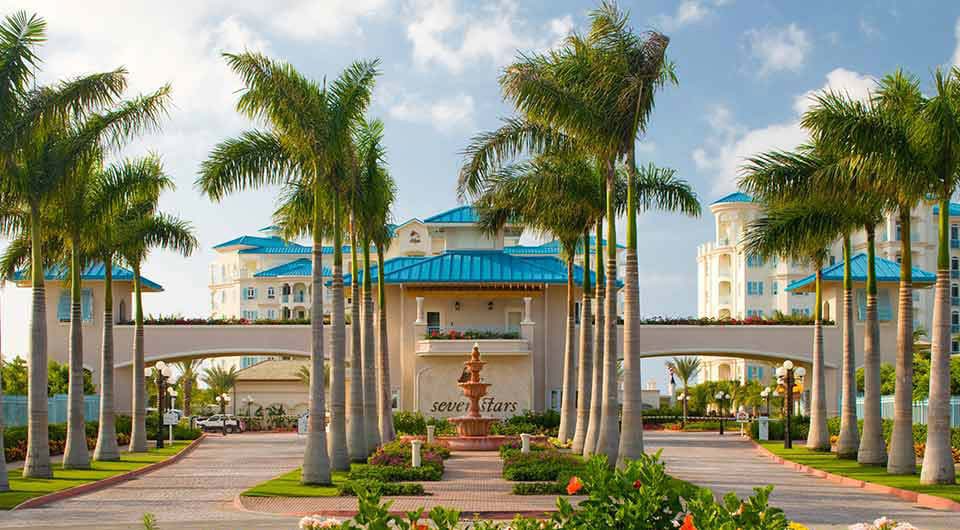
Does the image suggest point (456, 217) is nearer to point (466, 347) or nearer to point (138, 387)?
point (466, 347)

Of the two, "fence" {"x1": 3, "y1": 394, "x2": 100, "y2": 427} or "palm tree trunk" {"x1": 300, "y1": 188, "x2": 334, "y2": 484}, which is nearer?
"palm tree trunk" {"x1": 300, "y1": 188, "x2": 334, "y2": 484}

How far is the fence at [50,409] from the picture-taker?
38.9 metres

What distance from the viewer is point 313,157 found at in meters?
26.0

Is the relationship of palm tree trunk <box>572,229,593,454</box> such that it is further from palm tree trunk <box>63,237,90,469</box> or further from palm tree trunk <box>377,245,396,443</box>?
palm tree trunk <box>63,237,90,469</box>

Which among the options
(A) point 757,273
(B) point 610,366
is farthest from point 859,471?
(A) point 757,273

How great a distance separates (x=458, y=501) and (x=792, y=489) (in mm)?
8575

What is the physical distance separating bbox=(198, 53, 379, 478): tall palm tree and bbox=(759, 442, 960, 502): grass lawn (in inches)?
494

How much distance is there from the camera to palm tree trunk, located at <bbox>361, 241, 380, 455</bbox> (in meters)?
34.3

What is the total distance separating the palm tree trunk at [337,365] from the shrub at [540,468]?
13.3ft

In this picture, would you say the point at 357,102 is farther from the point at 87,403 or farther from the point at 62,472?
the point at 87,403

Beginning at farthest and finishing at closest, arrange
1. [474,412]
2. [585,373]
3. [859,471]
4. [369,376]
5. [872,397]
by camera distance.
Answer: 1. [474,412]
2. [585,373]
3. [369,376]
4. [872,397]
5. [859,471]

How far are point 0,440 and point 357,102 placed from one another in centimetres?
1083

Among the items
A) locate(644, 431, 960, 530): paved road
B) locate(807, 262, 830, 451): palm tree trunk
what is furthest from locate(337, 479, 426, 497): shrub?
locate(807, 262, 830, 451): palm tree trunk

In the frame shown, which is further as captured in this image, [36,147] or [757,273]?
[757,273]
